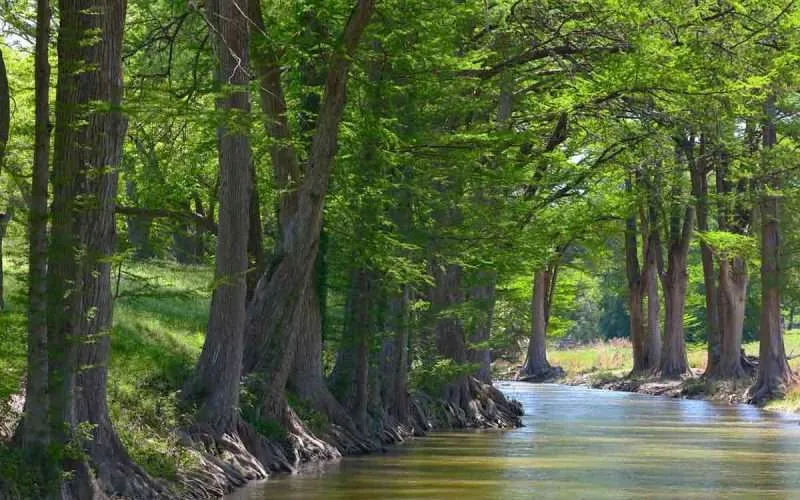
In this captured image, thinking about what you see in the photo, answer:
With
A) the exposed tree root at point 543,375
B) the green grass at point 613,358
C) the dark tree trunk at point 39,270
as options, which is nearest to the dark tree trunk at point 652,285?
the green grass at point 613,358

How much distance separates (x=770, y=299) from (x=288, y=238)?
24.7m

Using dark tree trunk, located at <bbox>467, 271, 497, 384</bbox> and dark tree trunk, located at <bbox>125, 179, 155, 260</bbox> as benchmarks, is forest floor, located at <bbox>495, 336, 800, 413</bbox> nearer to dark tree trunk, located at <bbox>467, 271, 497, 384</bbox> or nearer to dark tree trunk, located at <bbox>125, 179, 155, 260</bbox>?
dark tree trunk, located at <bbox>467, 271, 497, 384</bbox>

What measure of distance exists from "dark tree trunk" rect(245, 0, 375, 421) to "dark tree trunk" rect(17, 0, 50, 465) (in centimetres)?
783

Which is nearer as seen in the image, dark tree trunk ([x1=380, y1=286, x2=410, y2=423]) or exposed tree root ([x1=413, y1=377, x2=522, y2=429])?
dark tree trunk ([x1=380, y1=286, x2=410, y2=423])

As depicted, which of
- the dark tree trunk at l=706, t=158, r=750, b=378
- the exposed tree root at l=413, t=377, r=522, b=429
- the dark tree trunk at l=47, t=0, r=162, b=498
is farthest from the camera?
the dark tree trunk at l=706, t=158, r=750, b=378

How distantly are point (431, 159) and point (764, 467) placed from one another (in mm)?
7512

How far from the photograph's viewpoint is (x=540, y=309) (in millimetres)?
60125

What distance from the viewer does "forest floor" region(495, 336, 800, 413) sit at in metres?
44.8

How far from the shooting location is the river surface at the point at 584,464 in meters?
18.5

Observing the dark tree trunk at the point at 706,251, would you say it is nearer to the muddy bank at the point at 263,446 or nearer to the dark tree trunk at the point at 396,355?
the muddy bank at the point at 263,446

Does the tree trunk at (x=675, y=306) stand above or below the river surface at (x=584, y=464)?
above

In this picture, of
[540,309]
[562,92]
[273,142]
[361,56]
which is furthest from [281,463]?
[540,309]

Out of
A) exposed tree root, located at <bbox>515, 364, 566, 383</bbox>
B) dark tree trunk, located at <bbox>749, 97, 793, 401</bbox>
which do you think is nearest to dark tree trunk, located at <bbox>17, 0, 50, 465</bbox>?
dark tree trunk, located at <bbox>749, 97, 793, 401</bbox>

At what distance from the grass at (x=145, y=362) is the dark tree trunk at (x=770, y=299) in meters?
18.6
